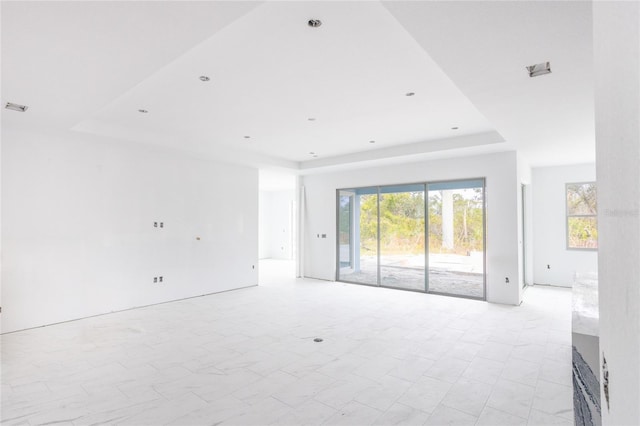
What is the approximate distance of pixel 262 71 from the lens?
3340 mm

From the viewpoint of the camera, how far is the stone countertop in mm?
1782

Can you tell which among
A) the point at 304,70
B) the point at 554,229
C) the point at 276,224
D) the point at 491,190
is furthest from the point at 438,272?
the point at 276,224

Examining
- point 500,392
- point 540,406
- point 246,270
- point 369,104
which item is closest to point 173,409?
point 500,392

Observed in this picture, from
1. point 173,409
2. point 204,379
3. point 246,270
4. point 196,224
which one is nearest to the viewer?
point 173,409

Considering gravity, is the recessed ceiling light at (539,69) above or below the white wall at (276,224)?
above

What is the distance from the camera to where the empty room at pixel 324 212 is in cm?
212

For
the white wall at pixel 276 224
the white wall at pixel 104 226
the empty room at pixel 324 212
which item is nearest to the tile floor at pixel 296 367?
the empty room at pixel 324 212

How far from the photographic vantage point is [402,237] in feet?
24.0

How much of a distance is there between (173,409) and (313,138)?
4464mm

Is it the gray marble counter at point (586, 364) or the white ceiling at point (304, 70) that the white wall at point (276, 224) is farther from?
the gray marble counter at point (586, 364)

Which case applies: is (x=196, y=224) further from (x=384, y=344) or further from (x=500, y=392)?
(x=500, y=392)

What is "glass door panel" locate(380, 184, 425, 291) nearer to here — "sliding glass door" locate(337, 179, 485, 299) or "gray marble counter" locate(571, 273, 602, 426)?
"sliding glass door" locate(337, 179, 485, 299)

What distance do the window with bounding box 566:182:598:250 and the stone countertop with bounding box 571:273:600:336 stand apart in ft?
15.1

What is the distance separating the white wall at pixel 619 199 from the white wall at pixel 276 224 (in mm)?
12185
